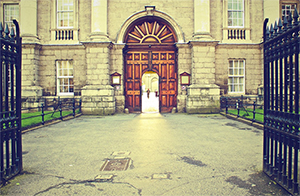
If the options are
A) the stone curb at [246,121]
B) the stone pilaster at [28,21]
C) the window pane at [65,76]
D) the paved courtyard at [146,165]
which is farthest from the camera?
the window pane at [65,76]

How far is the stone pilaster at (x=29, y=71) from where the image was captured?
47.0 ft

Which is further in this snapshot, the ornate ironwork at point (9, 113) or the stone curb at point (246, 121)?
the stone curb at point (246, 121)

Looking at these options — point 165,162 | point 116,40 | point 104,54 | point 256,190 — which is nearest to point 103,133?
point 165,162

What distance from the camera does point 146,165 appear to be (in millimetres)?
4598

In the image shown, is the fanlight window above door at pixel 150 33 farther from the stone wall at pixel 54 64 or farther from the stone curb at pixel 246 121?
the stone curb at pixel 246 121

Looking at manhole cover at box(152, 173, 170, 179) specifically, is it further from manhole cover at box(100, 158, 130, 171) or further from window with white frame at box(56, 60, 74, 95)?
window with white frame at box(56, 60, 74, 95)

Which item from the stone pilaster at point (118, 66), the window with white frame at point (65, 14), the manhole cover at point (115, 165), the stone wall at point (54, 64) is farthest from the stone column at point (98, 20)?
the manhole cover at point (115, 165)

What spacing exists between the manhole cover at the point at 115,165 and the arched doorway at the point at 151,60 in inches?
413

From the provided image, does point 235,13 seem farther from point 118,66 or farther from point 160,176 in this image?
point 160,176

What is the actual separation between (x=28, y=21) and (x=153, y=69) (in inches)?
347

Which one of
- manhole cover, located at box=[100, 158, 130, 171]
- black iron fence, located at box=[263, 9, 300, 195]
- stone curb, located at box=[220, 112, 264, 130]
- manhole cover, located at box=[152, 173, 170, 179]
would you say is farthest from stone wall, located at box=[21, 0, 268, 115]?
manhole cover, located at box=[152, 173, 170, 179]

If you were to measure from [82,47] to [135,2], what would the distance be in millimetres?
4646

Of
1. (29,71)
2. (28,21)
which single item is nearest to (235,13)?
(28,21)

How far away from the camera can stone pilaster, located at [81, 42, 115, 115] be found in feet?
45.6
